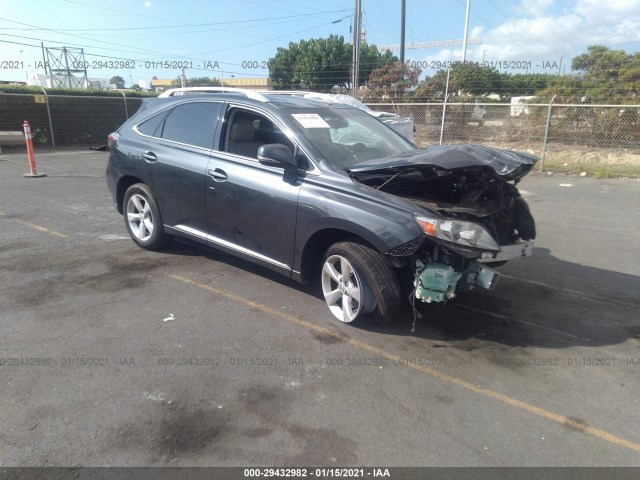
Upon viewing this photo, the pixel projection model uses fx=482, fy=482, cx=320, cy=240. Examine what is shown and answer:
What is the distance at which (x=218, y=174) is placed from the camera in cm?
471

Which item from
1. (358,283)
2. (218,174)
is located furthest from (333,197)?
(218,174)

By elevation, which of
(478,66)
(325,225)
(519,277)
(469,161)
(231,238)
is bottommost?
(519,277)

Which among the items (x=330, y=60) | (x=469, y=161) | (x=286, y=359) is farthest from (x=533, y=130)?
(x=330, y=60)

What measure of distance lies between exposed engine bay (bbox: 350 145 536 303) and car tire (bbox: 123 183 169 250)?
105 inches

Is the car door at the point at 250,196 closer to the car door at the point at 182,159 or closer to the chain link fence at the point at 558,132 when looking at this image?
the car door at the point at 182,159

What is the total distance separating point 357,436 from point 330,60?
41.5 m

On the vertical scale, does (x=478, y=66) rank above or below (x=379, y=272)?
above

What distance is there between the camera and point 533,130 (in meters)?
17.1

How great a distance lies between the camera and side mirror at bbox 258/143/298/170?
13.3ft

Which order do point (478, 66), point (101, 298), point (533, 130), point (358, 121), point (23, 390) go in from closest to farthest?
point (23, 390)
point (101, 298)
point (358, 121)
point (533, 130)
point (478, 66)

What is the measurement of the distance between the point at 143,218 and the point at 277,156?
8.11 feet

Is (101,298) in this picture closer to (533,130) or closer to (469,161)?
(469,161)

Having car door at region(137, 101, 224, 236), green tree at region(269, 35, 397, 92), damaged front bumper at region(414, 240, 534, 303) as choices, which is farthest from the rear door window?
green tree at region(269, 35, 397, 92)

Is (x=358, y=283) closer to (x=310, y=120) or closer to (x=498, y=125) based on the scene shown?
(x=310, y=120)
